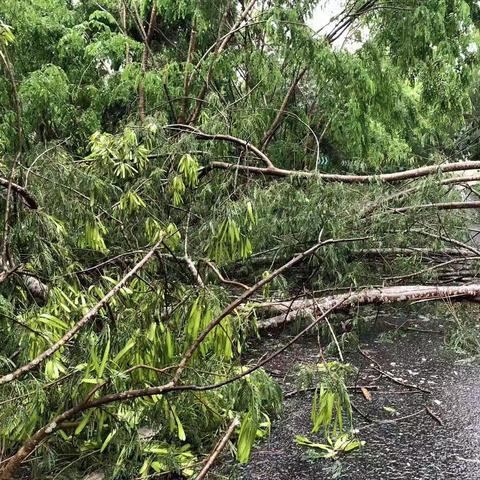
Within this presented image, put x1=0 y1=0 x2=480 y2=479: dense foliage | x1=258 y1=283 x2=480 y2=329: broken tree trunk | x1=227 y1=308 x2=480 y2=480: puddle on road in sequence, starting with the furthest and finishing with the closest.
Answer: x1=258 y1=283 x2=480 y2=329: broken tree trunk
x1=227 y1=308 x2=480 y2=480: puddle on road
x1=0 y1=0 x2=480 y2=479: dense foliage

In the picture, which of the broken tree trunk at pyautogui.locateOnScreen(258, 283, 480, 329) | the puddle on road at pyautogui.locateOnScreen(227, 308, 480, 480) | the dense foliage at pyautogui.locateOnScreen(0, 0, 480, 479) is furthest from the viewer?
the broken tree trunk at pyautogui.locateOnScreen(258, 283, 480, 329)

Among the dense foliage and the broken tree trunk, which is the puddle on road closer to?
the dense foliage

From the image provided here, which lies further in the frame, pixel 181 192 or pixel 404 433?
pixel 181 192

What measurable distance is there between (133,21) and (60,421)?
15.5 ft

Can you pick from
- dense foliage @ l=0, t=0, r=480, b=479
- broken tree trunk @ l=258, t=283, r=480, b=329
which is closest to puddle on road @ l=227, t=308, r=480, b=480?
dense foliage @ l=0, t=0, r=480, b=479

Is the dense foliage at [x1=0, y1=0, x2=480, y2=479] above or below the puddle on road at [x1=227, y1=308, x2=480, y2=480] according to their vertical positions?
above

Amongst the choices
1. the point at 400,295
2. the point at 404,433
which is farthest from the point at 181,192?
the point at 404,433

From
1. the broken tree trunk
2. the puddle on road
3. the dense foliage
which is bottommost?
the puddle on road

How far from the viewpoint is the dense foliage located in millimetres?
1994

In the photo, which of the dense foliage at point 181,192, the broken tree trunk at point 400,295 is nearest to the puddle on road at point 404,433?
the dense foliage at point 181,192

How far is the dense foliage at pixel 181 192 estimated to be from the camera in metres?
1.99

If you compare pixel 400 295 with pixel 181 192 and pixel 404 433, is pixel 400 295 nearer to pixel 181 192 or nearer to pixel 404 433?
pixel 404 433

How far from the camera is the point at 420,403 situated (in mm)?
2889

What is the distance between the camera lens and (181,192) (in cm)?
343
